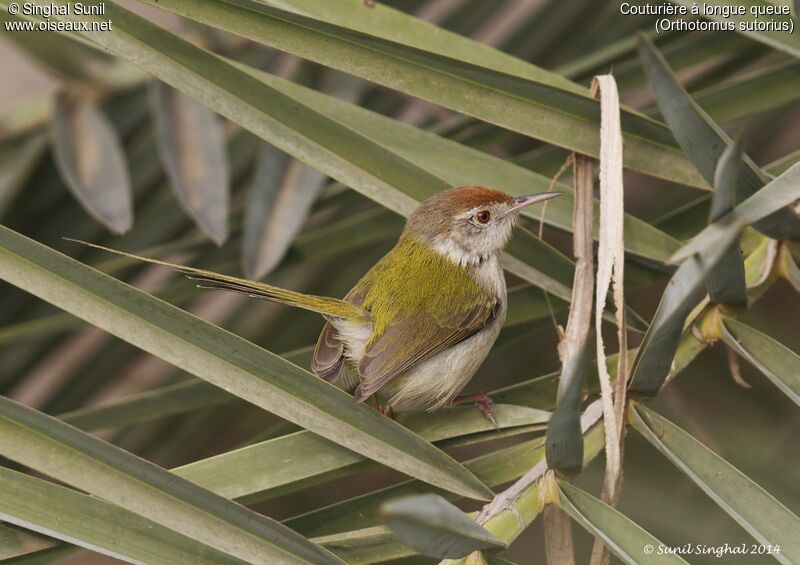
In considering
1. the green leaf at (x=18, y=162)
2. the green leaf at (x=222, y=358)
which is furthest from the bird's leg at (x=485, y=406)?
the green leaf at (x=18, y=162)

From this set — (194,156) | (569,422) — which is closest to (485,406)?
(569,422)

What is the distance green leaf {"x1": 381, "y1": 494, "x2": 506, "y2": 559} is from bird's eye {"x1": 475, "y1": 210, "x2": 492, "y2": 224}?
134 cm

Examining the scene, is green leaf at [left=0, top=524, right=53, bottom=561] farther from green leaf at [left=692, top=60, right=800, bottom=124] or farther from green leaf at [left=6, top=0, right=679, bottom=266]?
green leaf at [left=692, top=60, right=800, bottom=124]

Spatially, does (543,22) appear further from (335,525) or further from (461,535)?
(461,535)

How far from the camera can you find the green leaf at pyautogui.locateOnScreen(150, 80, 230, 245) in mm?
2709

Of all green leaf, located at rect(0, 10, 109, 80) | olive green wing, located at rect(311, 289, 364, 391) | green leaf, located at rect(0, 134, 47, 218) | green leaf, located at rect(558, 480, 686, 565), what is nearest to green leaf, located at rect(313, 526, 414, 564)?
green leaf, located at rect(558, 480, 686, 565)

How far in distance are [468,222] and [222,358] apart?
126cm

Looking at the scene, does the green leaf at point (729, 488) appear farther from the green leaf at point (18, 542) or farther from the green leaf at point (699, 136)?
the green leaf at point (18, 542)

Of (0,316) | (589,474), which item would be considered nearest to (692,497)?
(589,474)

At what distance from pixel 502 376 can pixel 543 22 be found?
4.29ft

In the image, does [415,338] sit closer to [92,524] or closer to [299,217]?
[299,217]

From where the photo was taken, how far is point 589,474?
9.73ft

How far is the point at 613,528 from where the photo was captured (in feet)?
5.46

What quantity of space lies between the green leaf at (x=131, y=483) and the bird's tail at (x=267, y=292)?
36cm
